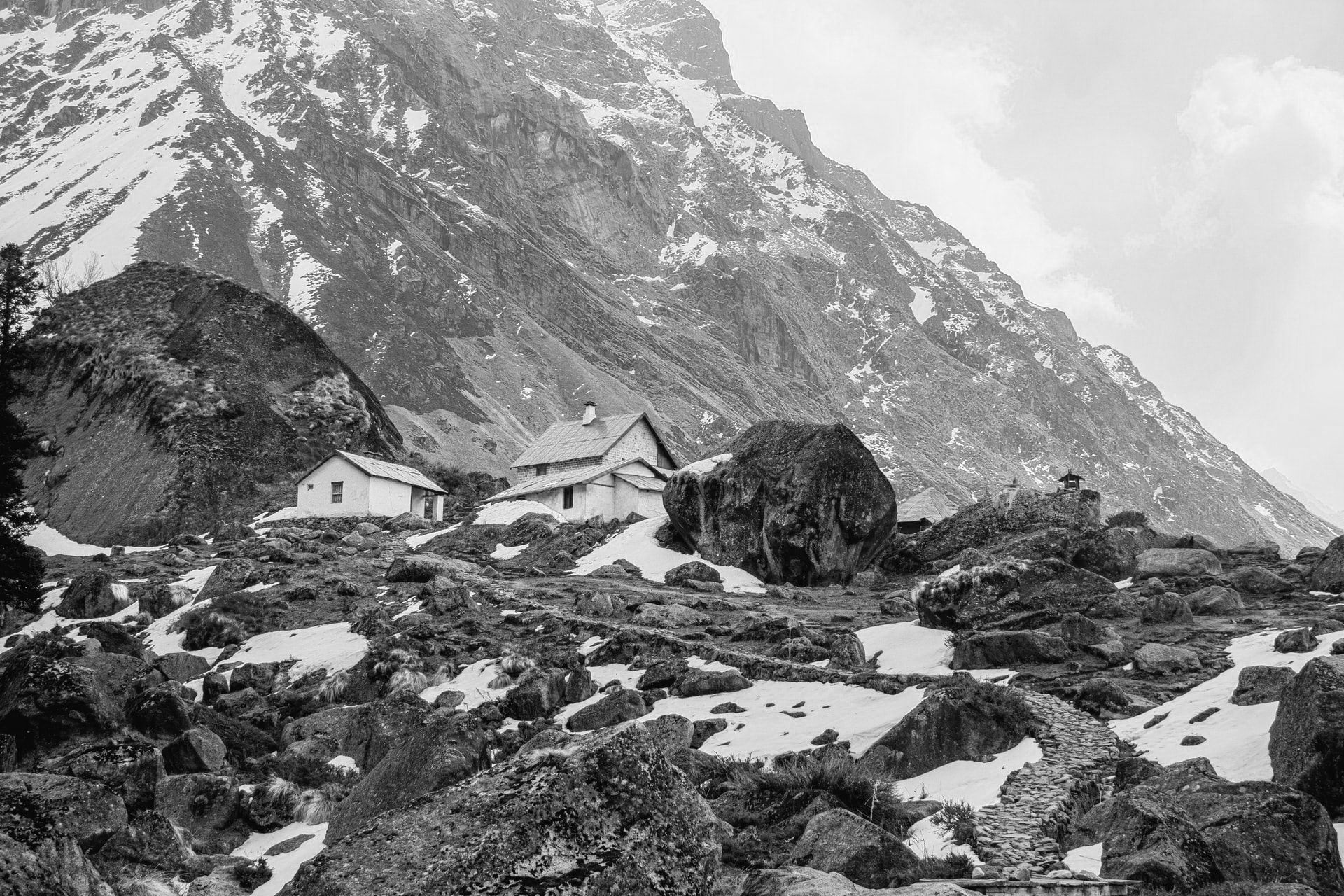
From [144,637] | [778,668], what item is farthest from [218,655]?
[778,668]

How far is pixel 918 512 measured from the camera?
50.2 meters

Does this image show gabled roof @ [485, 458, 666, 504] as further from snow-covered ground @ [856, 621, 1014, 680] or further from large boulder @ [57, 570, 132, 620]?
snow-covered ground @ [856, 621, 1014, 680]

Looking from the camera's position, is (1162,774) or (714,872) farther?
(1162,774)

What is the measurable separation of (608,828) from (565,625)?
1995 cm

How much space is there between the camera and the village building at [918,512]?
4894 cm

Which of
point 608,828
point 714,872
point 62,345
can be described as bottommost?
point 714,872

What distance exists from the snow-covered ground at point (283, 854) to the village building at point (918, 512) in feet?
115

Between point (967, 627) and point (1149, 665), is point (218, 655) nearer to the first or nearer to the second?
point (967, 627)

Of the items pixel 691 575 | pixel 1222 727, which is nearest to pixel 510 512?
pixel 691 575

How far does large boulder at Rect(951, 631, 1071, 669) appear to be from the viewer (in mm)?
17891

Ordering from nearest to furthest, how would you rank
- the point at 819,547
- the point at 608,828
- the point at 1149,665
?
the point at 608,828 < the point at 1149,665 < the point at 819,547

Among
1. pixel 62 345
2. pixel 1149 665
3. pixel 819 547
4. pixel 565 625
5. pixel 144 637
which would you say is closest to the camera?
pixel 1149 665

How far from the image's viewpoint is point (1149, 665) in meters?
16.6

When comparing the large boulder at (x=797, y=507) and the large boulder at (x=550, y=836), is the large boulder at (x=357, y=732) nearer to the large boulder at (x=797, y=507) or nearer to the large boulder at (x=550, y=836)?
the large boulder at (x=550, y=836)
